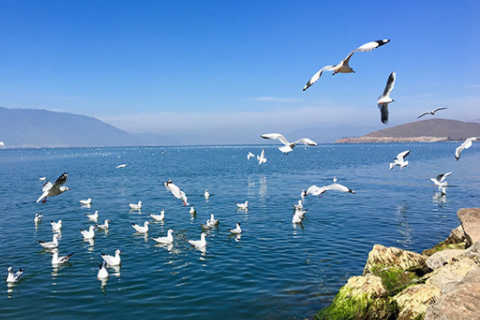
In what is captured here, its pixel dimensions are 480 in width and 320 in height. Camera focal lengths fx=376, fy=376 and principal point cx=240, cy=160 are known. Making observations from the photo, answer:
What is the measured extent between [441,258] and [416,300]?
11.3ft

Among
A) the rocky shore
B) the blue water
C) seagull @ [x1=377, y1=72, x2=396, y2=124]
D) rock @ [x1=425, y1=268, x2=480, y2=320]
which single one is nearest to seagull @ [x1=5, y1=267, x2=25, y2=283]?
the blue water

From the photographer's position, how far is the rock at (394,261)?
13.5 m

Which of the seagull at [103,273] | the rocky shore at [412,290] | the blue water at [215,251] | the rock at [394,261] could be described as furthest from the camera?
the seagull at [103,273]

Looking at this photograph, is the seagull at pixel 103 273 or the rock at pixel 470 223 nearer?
the rock at pixel 470 223

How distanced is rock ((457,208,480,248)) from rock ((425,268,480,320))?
6.46 meters

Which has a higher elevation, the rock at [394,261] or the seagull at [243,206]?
the rock at [394,261]

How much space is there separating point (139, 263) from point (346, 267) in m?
9.14

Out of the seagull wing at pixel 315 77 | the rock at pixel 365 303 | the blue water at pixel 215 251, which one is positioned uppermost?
the seagull wing at pixel 315 77

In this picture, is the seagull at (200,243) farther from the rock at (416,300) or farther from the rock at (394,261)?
the rock at (416,300)

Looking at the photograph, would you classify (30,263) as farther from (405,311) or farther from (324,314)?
(405,311)

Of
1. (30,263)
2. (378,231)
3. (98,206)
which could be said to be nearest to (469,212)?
(378,231)

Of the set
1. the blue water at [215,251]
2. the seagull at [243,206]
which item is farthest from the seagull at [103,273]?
the seagull at [243,206]

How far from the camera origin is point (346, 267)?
16094 mm

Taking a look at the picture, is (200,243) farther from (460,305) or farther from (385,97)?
(460,305)
